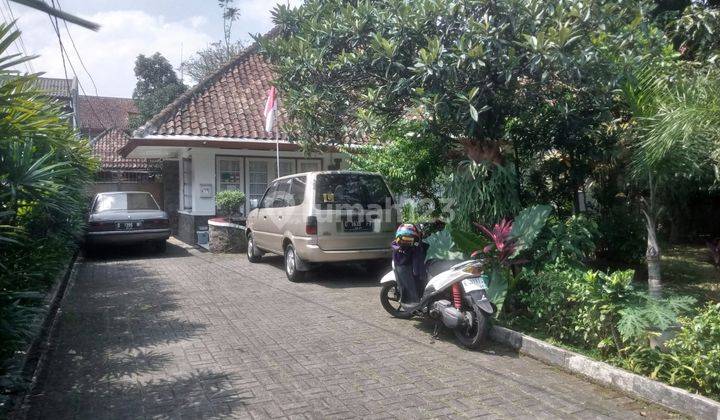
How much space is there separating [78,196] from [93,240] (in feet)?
9.12

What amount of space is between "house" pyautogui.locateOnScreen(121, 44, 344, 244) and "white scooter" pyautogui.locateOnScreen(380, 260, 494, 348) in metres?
7.61

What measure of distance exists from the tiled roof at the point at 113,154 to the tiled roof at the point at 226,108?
633 cm

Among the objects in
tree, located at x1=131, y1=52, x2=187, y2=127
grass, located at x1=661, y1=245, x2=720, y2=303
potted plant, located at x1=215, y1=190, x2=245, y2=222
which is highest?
tree, located at x1=131, y1=52, x2=187, y2=127

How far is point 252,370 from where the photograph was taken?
481 centimetres

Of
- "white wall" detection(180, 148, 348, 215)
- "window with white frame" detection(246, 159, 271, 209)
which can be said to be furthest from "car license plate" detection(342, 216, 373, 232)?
"window with white frame" detection(246, 159, 271, 209)

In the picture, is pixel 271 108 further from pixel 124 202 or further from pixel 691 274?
pixel 691 274

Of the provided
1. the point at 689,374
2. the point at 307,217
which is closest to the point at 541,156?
the point at 307,217

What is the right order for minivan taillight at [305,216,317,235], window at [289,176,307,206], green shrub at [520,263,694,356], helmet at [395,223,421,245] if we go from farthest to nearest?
window at [289,176,307,206] < minivan taillight at [305,216,317,235] < helmet at [395,223,421,245] < green shrub at [520,263,694,356]

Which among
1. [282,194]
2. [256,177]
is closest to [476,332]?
[282,194]

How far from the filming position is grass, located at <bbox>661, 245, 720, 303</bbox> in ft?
23.6

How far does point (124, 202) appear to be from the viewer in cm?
1302

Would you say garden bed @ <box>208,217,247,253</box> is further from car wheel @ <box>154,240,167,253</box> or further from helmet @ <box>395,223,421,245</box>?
helmet @ <box>395,223,421,245</box>

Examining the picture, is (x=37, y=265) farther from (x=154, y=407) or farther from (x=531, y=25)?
(x=531, y=25)

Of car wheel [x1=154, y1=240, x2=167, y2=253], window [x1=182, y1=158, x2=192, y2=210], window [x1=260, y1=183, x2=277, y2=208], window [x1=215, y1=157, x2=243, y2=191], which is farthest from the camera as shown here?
window [x1=182, y1=158, x2=192, y2=210]
